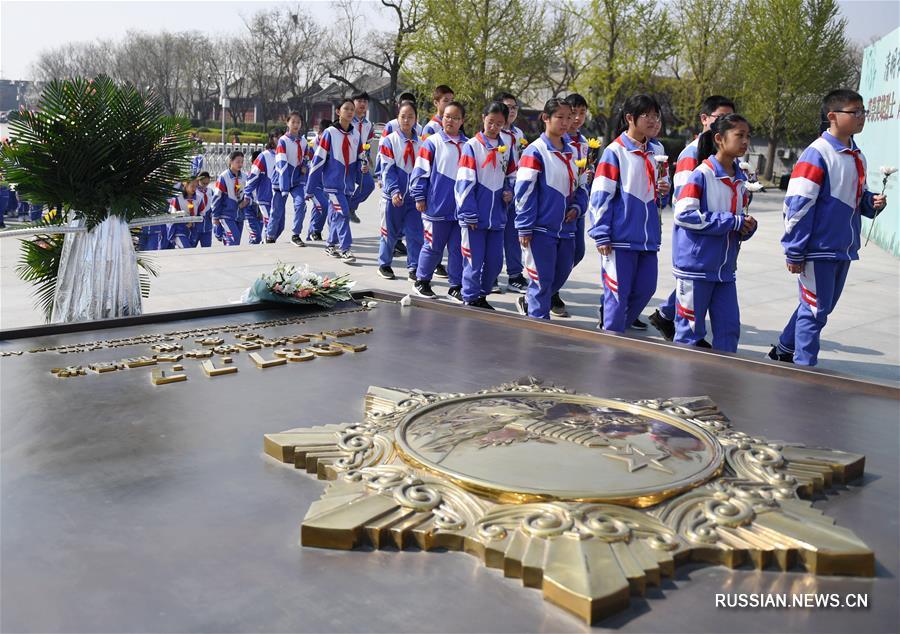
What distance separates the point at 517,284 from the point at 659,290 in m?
1.49

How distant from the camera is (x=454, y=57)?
2836 cm

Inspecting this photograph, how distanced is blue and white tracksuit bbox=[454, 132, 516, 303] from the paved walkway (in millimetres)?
656

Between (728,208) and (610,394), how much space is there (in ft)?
8.84

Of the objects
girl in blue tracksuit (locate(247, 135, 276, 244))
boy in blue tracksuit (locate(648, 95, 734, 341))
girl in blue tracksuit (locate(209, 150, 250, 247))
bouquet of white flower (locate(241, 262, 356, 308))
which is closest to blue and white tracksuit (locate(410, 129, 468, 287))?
boy in blue tracksuit (locate(648, 95, 734, 341))

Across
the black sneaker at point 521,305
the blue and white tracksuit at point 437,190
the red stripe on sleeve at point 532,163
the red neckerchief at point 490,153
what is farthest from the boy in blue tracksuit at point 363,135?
the red stripe on sleeve at point 532,163

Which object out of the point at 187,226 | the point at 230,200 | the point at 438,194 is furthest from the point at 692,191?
the point at 187,226

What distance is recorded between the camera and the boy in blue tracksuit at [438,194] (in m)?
8.03

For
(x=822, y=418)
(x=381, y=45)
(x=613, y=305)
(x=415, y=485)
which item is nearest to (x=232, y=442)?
(x=415, y=485)

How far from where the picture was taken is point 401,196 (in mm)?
9305

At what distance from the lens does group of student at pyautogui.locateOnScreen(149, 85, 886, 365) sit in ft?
17.1

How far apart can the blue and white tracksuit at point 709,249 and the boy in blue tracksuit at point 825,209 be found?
1.08ft

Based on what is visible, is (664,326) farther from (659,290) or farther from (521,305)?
(659,290)

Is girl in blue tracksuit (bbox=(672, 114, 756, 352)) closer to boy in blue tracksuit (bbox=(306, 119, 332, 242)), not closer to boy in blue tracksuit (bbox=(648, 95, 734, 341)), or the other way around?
boy in blue tracksuit (bbox=(648, 95, 734, 341))

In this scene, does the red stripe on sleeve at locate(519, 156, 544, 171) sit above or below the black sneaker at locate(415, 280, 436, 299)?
above
